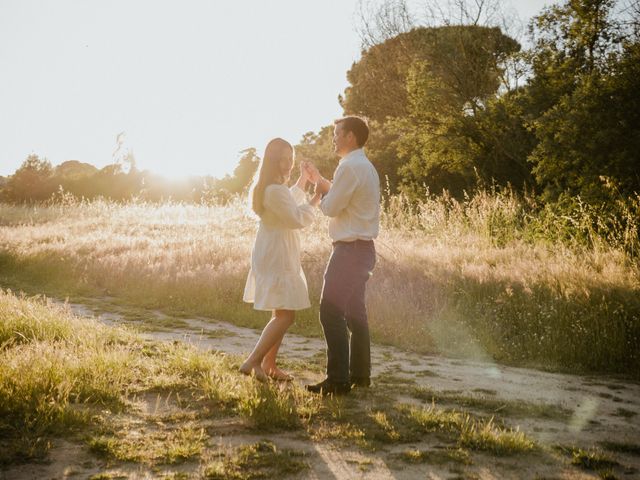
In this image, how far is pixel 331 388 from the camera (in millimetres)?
4273

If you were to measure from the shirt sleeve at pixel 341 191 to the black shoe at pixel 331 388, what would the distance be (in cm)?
134

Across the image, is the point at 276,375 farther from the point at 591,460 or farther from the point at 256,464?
the point at 591,460

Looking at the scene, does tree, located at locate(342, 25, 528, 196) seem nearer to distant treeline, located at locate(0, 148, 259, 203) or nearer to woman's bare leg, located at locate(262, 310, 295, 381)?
woman's bare leg, located at locate(262, 310, 295, 381)

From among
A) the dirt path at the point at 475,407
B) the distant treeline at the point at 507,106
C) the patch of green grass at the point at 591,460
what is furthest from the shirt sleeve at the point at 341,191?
the distant treeline at the point at 507,106

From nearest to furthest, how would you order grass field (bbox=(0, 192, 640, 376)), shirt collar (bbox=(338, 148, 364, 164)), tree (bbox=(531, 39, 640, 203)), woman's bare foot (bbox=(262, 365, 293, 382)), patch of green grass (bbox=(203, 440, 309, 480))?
patch of green grass (bbox=(203, 440, 309, 480))
shirt collar (bbox=(338, 148, 364, 164))
woman's bare foot (bbox=(262, 365, 293, 382))
grass field (bbox=(0, 192, 640, 376))
tree (bbox=(531, 39, 640, 203))

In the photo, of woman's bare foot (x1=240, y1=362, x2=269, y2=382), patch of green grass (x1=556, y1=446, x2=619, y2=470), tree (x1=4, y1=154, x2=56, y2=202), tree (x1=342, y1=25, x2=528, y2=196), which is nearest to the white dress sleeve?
woman's bare foot (x1=240, y1=362, x2=269, y2=382)

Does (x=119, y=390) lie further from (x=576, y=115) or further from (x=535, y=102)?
(x=535, y=102)

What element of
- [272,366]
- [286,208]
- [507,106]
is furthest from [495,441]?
[507,106]

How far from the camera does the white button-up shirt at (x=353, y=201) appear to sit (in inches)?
167

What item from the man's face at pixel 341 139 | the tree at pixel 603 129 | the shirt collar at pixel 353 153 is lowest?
the shirt collar at pixel 353 153

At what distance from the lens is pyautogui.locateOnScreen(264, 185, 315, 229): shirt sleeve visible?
4.41 m

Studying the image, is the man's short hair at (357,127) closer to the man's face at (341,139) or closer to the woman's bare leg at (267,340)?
the man's face at (341,139)

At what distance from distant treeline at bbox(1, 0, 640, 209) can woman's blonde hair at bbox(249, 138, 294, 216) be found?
5.98m

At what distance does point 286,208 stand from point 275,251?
15.6 inches
